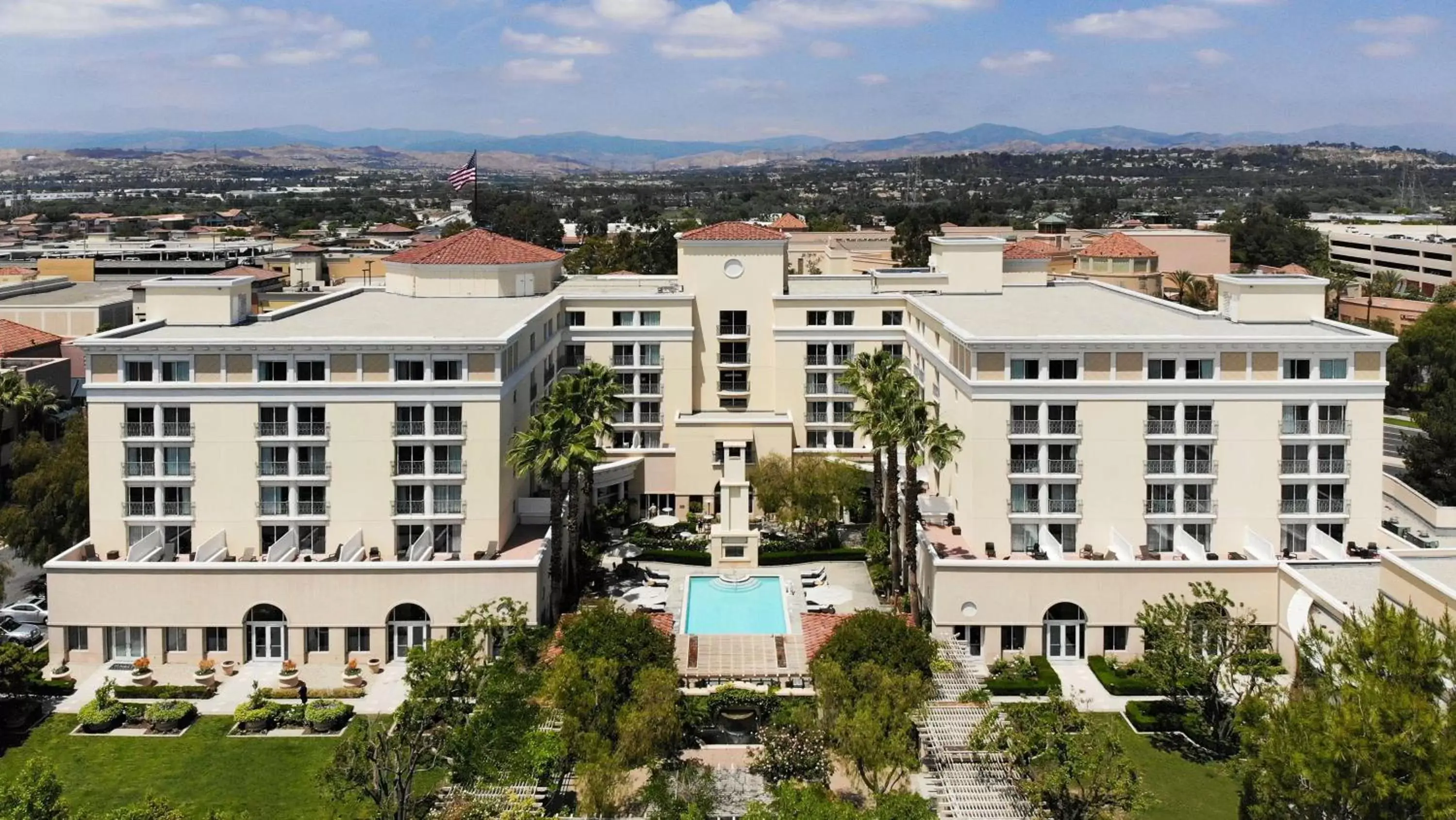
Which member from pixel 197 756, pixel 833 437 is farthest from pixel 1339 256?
pixel 197 756

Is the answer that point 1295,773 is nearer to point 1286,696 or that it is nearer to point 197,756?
point 1286,696

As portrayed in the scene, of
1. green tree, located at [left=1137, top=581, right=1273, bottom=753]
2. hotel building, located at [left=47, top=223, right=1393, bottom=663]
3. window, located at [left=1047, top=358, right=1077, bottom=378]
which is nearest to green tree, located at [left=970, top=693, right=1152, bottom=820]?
green tree, located at [left=1137, top=581, right=1273, bottom=753]

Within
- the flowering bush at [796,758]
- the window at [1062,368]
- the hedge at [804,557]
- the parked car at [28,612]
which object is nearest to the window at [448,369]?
the hedge at [804,557]

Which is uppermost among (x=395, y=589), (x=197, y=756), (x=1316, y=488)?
(x=1316, y=488)

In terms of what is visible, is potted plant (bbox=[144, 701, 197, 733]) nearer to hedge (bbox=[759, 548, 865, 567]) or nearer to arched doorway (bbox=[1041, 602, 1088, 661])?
hedge (bbox=[759, 548, 865, 567])

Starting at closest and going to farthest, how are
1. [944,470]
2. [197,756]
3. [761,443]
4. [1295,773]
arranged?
[1295,773]
[197,756]
[944,470]
[761,443]

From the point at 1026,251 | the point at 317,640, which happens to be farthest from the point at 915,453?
the point at 1026,251

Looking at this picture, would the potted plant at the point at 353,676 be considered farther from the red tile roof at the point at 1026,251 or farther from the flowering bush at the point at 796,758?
the red tile roof at the point at 1026,251
